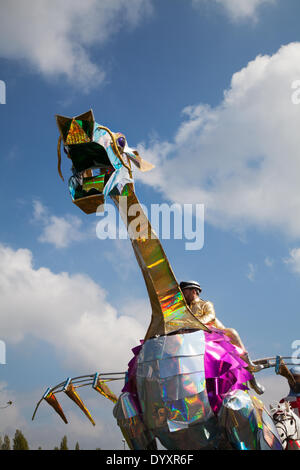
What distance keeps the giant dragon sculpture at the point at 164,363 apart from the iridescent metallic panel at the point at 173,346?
1cm

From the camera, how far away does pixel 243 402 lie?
5621mm

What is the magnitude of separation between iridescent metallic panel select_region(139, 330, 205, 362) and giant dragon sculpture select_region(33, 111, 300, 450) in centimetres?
1

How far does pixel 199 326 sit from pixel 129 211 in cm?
210

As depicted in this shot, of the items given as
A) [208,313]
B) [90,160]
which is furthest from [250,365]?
[90,160]

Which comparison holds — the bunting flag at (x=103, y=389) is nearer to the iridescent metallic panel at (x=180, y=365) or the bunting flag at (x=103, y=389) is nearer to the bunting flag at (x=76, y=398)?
the bunting flag at (x=76, y=398)

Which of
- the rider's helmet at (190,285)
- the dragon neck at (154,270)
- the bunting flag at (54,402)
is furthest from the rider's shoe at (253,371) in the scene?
the bunting flag at (54,402)

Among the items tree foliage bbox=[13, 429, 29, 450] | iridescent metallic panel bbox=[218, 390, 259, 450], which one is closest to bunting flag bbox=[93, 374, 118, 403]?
iridescent metallic panel bbox=[218, 390, 259, 450]

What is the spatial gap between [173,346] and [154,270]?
1244 millimetres

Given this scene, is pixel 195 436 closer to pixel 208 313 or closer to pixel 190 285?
pixel 208 313

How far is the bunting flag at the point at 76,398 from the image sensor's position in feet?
26.9

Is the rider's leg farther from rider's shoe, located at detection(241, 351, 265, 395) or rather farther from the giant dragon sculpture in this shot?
the giant dragon sculpture

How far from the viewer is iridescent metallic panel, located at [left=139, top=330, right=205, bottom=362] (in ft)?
19.3
